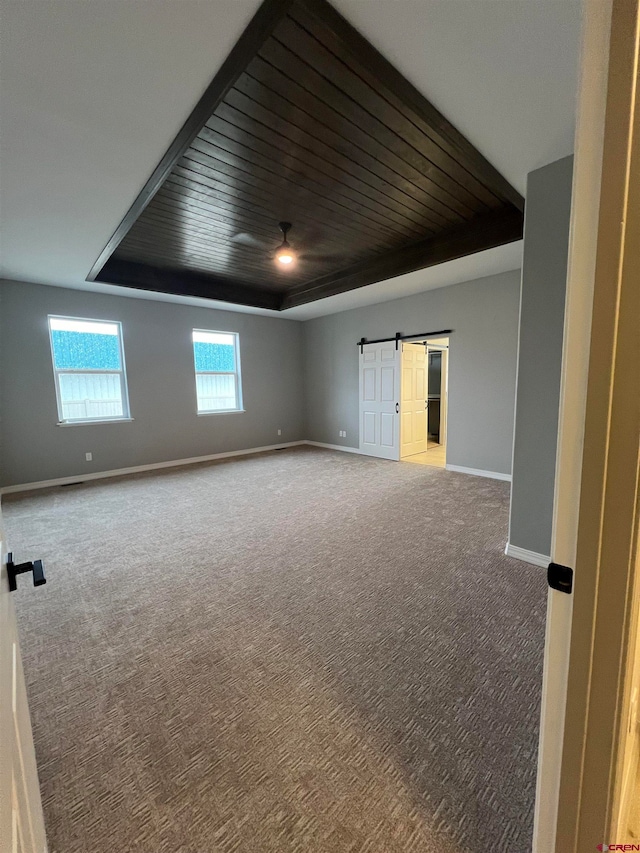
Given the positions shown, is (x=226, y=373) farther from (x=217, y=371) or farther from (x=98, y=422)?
(x=98, y=422)

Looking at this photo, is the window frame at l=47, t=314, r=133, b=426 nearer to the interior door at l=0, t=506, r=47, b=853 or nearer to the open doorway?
the open doorway

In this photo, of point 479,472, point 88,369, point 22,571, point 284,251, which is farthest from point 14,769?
point 88,369

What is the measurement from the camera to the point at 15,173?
224cm

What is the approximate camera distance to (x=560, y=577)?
26.5 inches

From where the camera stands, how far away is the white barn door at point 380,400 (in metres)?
5.72

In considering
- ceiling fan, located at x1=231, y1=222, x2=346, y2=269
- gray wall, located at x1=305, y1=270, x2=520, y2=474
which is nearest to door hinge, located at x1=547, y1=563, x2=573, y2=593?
ceiling fan, located at x1=231, y1=222, x2=346, y2=269

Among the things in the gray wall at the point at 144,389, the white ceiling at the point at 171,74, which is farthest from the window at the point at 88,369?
the white ceiling at the point at 171,74

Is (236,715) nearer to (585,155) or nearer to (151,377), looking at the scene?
(585,155)

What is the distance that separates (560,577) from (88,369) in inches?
224

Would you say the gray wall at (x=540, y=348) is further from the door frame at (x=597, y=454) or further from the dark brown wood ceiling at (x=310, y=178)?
the door frame at (x=597, y=454)

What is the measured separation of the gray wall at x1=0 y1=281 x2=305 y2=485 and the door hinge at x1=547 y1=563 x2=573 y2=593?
5.60 meters

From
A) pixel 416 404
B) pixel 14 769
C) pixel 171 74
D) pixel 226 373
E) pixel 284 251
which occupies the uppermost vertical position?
pixel 171 74

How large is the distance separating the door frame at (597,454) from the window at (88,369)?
563 cm

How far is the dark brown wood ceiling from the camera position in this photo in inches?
63.1
